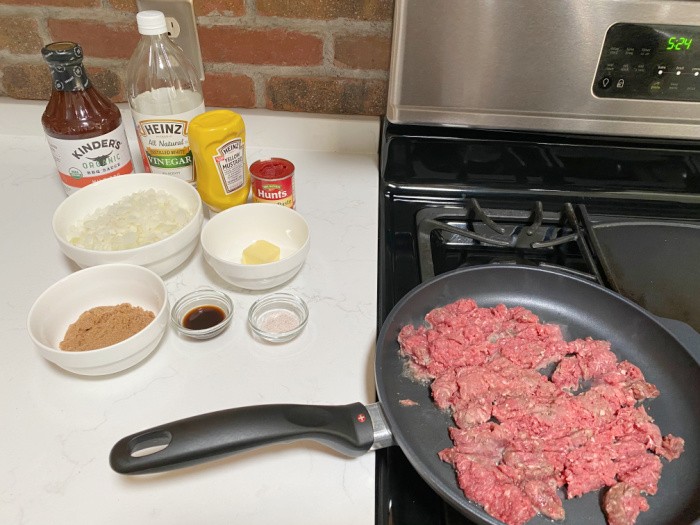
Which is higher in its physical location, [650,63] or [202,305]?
[650,63]

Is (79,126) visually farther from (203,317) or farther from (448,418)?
A: (448,418)

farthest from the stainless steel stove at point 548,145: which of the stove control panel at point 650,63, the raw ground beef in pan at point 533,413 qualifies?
the raw ground beef in pan at point 533,413

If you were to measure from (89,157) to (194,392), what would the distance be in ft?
1.42

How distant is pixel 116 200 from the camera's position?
0.85m

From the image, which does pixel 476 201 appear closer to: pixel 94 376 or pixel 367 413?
pixel 367 413

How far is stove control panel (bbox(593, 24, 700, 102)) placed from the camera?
710mm

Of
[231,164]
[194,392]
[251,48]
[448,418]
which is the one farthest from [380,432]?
[251,48]

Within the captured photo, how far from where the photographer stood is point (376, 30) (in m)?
0.94

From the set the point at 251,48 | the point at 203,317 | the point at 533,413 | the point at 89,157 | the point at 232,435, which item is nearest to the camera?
the point at 232,435

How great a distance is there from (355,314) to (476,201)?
29cm

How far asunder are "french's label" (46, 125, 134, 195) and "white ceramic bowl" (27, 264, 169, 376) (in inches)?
8.1

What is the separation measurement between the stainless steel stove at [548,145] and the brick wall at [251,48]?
210 millimetres

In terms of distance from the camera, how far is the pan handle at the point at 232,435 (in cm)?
47

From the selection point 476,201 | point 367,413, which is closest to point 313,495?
point 367,413
